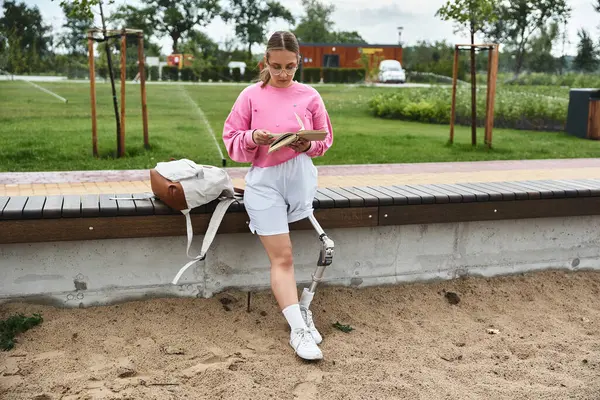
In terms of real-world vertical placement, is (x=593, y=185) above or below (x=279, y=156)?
below

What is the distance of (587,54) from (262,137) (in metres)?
44.4

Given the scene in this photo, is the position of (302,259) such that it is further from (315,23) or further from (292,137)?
(315,23)

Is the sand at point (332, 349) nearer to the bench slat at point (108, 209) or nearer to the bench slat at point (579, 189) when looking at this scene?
the bench slat at point (108, 209)

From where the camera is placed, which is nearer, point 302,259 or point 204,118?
point 302,259

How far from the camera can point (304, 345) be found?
11.1ft

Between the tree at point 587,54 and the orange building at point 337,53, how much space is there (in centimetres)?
1075

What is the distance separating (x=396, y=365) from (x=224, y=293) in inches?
44.9

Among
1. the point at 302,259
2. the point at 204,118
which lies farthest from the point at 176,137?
the point at 302,259

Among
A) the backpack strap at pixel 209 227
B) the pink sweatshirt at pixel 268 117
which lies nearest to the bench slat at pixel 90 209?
the backpack strap at pixel 209 227

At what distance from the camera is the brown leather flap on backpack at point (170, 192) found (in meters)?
3.63

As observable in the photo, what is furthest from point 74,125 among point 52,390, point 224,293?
point 52,390

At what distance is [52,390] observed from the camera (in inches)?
118

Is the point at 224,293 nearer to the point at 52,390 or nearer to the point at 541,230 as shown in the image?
the point at 52,390

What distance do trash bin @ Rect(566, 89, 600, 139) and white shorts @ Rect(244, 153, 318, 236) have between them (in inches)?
398
